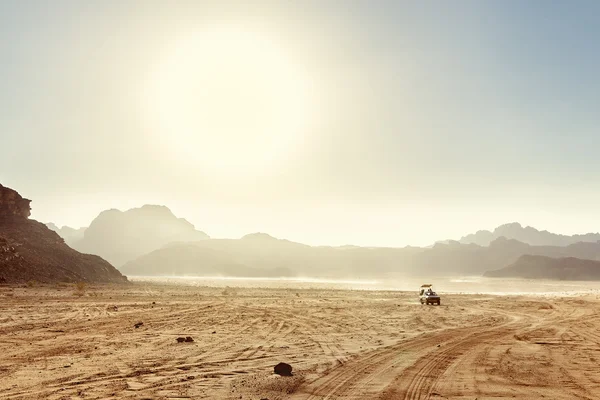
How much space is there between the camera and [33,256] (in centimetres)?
6906

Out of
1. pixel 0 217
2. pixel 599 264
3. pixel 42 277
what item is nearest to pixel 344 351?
pixel 42 277

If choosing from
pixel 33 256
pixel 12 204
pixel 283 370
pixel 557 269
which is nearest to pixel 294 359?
pixel 283 370

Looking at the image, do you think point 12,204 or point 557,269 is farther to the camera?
point 557,269

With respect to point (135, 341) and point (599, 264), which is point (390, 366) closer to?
point (135, 341)

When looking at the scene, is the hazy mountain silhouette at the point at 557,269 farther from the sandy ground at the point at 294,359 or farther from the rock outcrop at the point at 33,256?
the sandy ground at the point at 294,359

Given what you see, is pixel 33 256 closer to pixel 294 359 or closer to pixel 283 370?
pixel 294 359

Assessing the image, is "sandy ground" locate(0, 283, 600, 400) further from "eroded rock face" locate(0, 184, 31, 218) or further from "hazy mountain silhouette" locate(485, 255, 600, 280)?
"hazy mountain silhouette" locate(485, 255, 600, 280)

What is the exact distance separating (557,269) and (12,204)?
701 ft

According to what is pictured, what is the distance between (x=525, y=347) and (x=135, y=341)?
16.7 metres

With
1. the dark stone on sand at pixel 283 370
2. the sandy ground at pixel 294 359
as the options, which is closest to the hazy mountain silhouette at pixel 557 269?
the sandy ground at pixel 294 359

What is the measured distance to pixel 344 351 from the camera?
578 inches

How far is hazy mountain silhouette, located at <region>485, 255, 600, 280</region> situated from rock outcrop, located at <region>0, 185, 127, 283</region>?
183 meters

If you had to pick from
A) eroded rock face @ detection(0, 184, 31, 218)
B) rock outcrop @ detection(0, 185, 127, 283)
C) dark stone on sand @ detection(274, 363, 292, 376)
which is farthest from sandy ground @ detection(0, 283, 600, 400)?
eroded rock face @ detection(0, 184, 31, 218)

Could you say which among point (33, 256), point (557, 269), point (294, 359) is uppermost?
A: point (33, 256)
